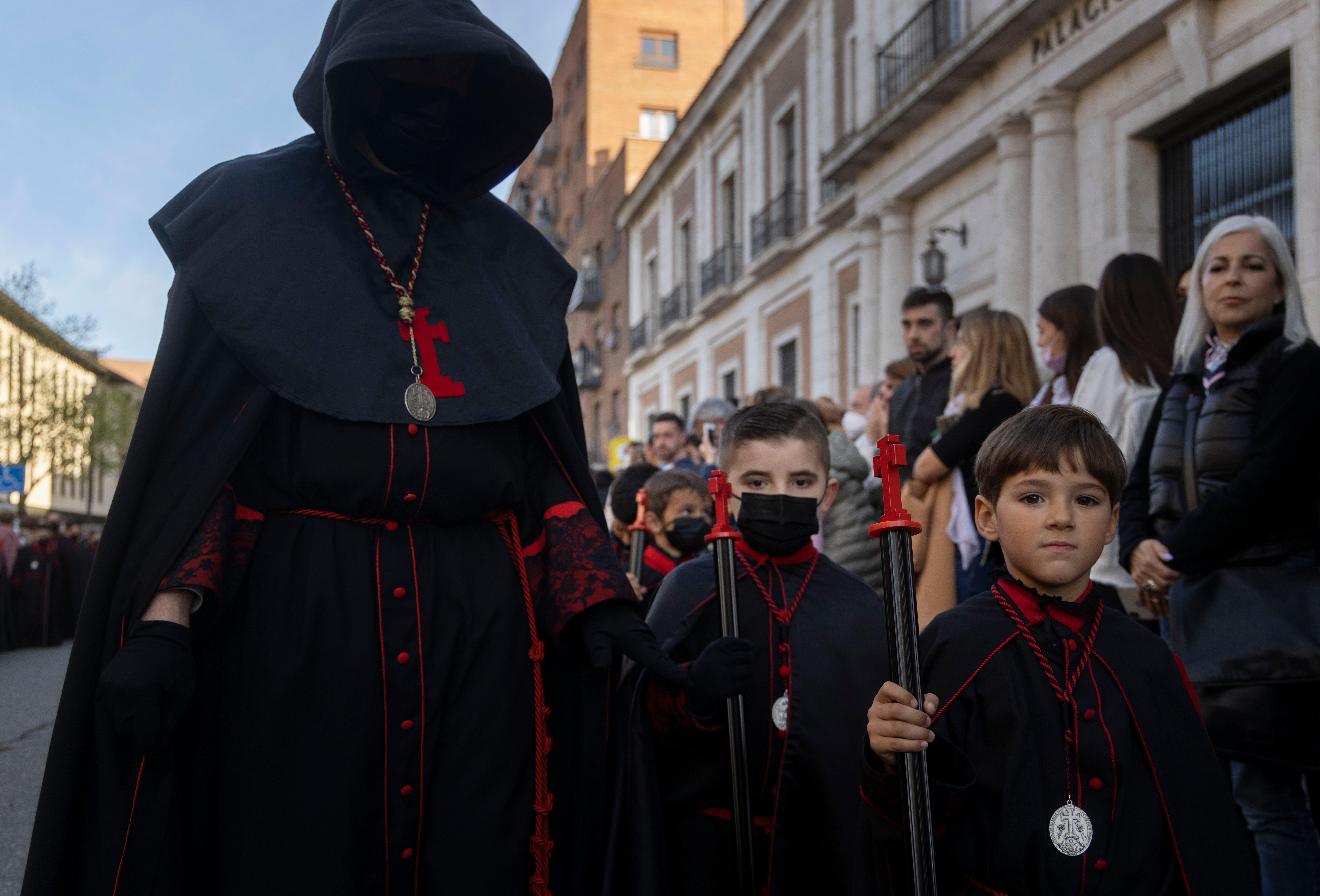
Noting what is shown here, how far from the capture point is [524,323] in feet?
8.23

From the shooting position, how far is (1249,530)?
9.55 ft

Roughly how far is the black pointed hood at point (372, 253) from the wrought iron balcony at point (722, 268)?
18.3m

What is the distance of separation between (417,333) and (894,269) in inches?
472

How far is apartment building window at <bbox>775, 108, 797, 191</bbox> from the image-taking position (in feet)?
61.2

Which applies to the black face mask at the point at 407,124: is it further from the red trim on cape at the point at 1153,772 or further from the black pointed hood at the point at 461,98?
the red trim on cape at the point at 1153,772

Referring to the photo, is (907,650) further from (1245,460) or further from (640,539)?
(640,539)

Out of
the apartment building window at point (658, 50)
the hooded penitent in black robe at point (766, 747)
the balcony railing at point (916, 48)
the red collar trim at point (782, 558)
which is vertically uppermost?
the apartment building window at point (658, 50)

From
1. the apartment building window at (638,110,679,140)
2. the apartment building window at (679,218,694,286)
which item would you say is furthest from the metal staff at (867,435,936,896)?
the apartment building window at (638,110,679,140)

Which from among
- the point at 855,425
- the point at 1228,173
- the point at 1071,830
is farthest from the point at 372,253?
the point at 1228,173

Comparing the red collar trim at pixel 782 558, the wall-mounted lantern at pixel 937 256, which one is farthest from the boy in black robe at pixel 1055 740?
the wall-mounted lantern at pixel 937 256

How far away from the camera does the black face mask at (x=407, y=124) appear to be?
2.37 meters

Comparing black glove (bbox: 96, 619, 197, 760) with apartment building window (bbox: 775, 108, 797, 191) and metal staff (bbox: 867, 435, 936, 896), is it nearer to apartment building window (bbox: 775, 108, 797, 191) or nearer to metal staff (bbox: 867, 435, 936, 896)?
metal staff (bbox: 867, 435, 936, 896)

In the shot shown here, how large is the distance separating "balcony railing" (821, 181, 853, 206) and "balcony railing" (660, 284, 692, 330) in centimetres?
741

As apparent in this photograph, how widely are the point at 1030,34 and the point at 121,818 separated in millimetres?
10626
